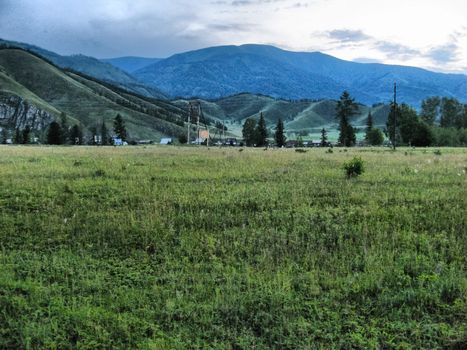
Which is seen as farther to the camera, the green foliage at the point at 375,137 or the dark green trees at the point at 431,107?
the dark green trees at the point at 431,107

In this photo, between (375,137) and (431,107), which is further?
(431,107)

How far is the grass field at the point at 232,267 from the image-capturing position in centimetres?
569

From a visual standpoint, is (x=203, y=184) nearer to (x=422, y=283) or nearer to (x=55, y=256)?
(x=55, y=256)

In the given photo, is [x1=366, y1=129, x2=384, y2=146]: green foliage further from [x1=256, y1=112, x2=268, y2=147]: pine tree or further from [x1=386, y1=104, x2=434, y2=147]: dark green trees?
[x1=256, y1=112, x2=268, y2=147]: pine tree

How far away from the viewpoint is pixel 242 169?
1966 cm

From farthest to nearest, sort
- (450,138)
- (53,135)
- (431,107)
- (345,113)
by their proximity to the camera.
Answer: (431,107), (53,135), (450,138), (345,113)

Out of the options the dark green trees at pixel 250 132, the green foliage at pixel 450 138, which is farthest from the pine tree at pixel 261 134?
the green foliage at pixel 450 138

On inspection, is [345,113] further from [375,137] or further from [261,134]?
[261,134]

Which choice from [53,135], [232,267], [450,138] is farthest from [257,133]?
[232,267]

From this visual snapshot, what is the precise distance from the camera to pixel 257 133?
124m

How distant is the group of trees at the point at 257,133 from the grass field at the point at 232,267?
109m

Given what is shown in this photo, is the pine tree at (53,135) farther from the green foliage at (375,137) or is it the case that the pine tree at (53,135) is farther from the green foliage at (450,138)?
the green foliage at (450,138)

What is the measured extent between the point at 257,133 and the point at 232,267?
386 ft

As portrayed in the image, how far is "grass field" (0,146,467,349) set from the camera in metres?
5.69
